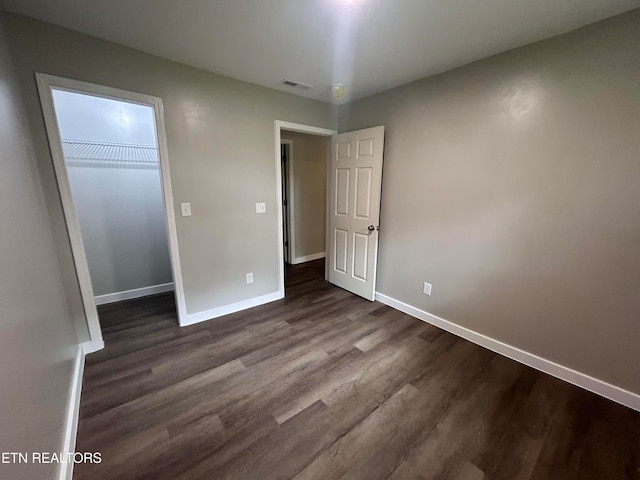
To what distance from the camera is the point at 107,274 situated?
298 cm

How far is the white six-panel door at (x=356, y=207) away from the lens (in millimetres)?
2805

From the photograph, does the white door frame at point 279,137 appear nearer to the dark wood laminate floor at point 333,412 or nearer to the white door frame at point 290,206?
the dark wood laminate floor at point 333,412

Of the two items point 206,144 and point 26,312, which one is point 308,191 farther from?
point 26,312

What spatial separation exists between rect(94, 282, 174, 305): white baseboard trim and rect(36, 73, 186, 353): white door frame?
105 centimetres

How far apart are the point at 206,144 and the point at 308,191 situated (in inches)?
90.7

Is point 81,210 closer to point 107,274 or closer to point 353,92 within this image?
point 107,274

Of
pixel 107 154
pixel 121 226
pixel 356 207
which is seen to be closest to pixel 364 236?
pixel 356 207

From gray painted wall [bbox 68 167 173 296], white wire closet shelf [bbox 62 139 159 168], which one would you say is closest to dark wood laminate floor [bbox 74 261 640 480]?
gray painted wall [bbox 68 167 173 296]

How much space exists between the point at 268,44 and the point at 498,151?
6.24 ft

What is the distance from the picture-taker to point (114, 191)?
2939mm

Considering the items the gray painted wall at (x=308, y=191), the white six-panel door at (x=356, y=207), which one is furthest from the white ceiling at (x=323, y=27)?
the gray painted wall at (x=308, y=191)

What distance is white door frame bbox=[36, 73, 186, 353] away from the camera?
173cm

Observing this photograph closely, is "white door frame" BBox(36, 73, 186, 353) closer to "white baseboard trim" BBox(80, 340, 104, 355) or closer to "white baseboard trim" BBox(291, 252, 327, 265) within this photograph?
"white baseboard trim" BBox(80, 340, 104, 355)

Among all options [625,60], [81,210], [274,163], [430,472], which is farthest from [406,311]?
[81,210]
